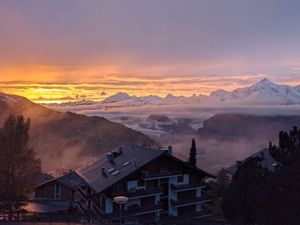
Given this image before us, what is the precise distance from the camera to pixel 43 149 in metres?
120

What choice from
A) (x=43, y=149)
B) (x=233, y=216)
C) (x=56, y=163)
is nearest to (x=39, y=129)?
(x=43, y=149)

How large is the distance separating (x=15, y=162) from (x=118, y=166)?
1192 cm

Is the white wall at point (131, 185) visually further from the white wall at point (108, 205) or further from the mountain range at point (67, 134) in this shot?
the mountain range at point (67, 134)

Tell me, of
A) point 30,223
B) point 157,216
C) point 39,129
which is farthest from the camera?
point 39,129

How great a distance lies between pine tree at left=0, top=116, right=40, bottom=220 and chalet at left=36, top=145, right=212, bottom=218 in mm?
7141

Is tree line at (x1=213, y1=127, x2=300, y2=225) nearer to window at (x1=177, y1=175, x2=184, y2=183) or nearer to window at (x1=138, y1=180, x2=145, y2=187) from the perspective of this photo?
window at (x1=138, y1=180, x2=145, y2=187)

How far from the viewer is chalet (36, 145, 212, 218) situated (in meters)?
34.7

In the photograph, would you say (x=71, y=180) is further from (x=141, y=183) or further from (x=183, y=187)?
(x=183, y=187)

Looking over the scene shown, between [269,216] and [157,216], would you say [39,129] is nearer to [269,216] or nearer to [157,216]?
[157,216]

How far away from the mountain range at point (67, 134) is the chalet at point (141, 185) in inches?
2367

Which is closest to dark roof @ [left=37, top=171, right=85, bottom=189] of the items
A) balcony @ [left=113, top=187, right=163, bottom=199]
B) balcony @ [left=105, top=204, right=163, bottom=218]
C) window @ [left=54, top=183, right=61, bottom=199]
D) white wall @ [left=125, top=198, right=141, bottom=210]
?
window @ [left=54, top=183, right=61, bottom=199]

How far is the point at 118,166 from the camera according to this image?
38.0 meters

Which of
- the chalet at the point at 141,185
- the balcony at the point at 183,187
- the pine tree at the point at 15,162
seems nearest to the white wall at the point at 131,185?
the chalet at the point at 141,185

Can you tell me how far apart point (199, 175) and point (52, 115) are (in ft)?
435
